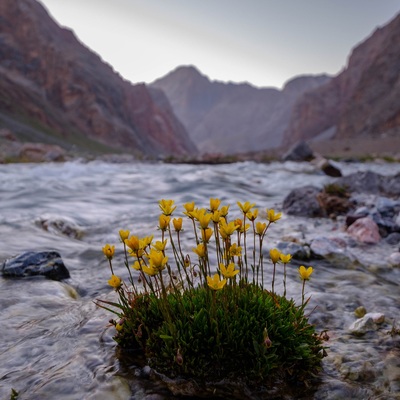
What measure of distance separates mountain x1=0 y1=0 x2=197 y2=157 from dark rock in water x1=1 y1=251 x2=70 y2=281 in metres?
57.4

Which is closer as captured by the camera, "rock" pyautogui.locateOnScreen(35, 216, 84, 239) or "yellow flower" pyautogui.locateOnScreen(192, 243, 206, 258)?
"yellow flower" pyautogui.locateOnScreen(192, 243, 206, 258)

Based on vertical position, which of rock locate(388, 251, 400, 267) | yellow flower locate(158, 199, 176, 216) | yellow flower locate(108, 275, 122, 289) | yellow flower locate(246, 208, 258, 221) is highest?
yellow flower locate(158, 199, 176, 216)

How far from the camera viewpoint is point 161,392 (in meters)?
2.86

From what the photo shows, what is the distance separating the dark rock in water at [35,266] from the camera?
16.6ft

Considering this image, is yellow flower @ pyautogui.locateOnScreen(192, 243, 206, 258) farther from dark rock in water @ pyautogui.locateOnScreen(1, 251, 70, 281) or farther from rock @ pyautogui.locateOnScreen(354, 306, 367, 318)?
dark rock in water @ pyautogui.locateOnScreen(1, 251, 70, 281)

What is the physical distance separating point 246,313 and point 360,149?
42517 mm

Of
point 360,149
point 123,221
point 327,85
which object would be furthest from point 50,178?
point 327,85

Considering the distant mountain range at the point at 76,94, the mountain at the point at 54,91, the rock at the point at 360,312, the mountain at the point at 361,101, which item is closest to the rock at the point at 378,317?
the rock at the point at 360,312

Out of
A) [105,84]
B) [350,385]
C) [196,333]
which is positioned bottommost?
[350,385]

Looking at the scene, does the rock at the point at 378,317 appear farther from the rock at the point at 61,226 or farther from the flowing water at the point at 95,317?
the rock at the point at 61,226

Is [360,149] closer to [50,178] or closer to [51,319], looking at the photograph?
[50,178]

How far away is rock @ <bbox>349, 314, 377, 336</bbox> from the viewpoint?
3.85 metres

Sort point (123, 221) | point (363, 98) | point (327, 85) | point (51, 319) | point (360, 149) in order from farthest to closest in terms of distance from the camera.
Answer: point (327, 85) < point (363, 98) < point (360, 149) < point (123, 221) < point (51, 319)

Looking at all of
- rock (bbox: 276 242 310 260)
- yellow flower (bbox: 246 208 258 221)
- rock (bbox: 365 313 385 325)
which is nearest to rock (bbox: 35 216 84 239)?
rock (bbox: 276 242 310 260)
